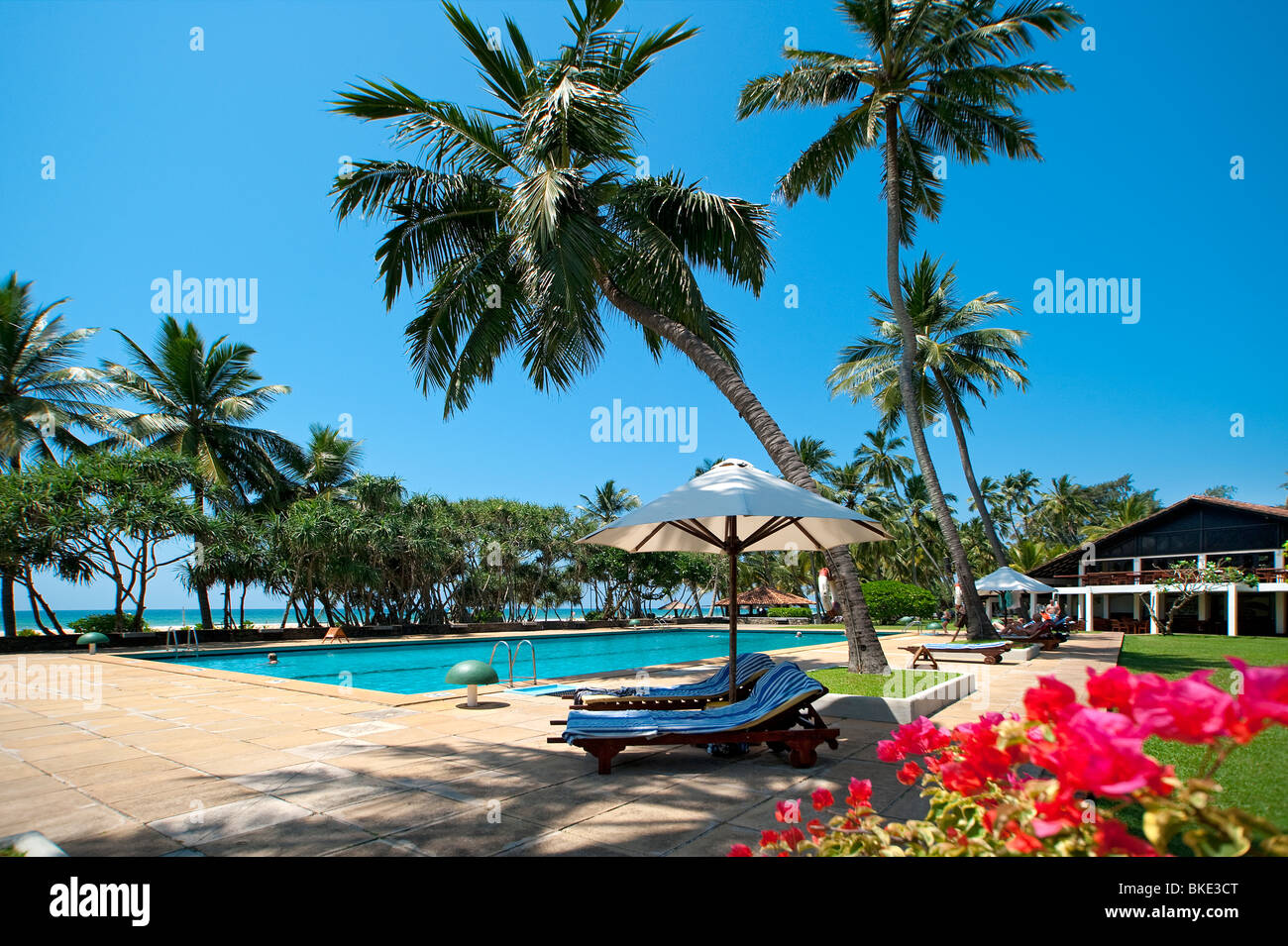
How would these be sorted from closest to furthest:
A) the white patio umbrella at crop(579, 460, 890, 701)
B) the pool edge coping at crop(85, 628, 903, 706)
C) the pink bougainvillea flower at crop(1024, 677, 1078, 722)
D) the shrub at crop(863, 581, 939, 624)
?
the pink bougainvillea flower at crop(1024, 677, 1078, 722), the white patio umbrella at crop(579, 460, 890, 701), the pool edge coping at crop(85, 628, 903, 706), the shrub at crop(863, 581, 939, 624)

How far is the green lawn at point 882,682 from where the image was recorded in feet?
24.9

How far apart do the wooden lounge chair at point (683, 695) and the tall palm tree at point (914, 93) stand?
30.2ft

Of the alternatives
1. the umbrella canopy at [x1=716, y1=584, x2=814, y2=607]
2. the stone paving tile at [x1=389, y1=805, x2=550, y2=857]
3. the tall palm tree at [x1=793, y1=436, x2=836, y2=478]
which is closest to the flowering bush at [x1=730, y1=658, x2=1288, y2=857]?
the stone paving tile at [x1=389, y1=805, x2=550, y2=857]

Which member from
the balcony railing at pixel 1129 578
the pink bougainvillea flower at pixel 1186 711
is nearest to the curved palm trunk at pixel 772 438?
the pink bougainvillea flower at pixel 1186 711

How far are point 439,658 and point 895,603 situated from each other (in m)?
20.1

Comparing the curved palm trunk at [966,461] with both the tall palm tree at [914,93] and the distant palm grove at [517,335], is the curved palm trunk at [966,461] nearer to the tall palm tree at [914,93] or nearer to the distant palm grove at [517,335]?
the distant palm grove at [517,335]

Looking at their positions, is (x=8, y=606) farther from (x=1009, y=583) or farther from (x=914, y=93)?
(x=1009, y=583)

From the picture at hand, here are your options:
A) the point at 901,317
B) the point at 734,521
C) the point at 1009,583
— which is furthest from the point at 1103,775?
the point at 1009,583

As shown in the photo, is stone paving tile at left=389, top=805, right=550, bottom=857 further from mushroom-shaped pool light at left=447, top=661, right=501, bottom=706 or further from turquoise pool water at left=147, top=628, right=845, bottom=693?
turquoise pool water at left=147, top=628, right=845, bottom=693

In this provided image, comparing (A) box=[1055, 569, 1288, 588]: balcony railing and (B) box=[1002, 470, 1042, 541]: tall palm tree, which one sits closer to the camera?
(A) box=[1055, 569, 1288, 588]: balcony railing

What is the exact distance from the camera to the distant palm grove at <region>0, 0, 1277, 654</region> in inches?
380

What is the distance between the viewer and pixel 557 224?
838cm

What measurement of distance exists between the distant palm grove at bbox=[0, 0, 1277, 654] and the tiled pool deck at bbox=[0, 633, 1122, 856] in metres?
5.01
